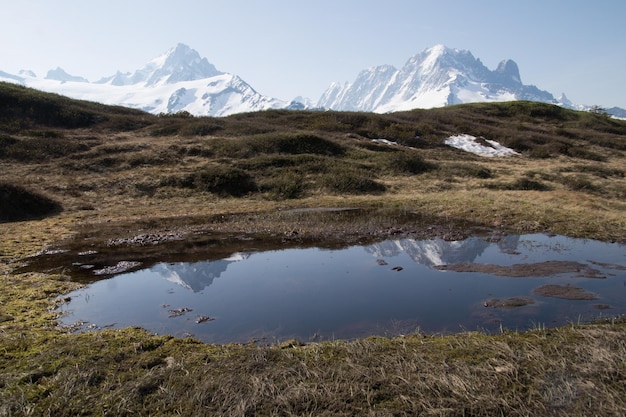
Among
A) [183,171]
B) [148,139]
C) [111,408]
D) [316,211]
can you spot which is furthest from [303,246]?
[148,139]

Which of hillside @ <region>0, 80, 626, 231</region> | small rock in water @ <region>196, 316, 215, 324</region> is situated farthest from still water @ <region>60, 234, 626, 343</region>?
hillside @ <region>0, 80, 626, 231</region>

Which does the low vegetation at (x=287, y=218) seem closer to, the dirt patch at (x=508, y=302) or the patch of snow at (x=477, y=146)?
the patch of snow at (x=477, y=146)

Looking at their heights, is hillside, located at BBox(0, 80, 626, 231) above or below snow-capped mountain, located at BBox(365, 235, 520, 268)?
above

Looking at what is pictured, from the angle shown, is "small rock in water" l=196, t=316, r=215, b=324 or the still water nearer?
the still water

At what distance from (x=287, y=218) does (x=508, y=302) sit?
16648 millimetres

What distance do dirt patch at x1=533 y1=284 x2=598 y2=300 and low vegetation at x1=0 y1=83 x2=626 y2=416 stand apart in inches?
129

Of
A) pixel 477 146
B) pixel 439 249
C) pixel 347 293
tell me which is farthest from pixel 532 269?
pixel 477 146

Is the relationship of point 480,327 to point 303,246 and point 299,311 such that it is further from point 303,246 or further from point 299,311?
point 303,246

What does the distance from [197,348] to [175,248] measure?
12.2 metres

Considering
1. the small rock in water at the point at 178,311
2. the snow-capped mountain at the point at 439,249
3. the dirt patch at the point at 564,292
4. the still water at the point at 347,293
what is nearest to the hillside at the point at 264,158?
the snow-capped mountain at the point at 439,249

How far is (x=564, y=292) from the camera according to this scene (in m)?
13.9

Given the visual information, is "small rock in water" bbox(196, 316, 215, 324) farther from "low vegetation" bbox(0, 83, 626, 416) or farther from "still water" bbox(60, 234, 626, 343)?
"low vegetation" bbox(0, 83, 626, 416)

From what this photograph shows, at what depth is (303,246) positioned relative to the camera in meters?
21.4

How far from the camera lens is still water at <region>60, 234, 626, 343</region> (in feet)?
38.7
